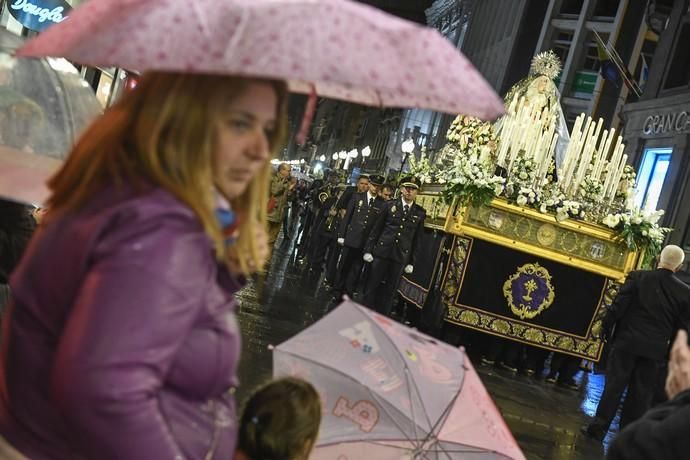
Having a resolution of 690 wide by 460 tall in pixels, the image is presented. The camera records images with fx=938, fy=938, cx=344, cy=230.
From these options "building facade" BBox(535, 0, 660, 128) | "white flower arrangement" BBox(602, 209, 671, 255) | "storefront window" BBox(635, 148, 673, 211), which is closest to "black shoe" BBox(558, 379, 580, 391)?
"white flower arrangement" BBox(602, 209, 671, 255)

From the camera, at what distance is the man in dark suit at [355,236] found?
52.3 feet

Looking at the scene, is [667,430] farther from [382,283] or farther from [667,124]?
[667,124]

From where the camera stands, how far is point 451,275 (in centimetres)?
1268

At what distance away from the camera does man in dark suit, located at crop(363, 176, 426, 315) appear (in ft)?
46.5

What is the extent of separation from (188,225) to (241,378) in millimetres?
5740

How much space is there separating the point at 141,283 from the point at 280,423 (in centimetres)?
127

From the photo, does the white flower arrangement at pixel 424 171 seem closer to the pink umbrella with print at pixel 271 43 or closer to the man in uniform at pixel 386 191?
the man in uniform at pixel 386 191

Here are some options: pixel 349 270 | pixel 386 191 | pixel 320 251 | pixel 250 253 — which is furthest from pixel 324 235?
pixel 250 253

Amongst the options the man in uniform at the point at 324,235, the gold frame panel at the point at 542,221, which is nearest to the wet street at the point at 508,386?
the gold frame panel at the point at 542,221

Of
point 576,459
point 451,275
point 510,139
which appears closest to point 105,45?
point 576,459

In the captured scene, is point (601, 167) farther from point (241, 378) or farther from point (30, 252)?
point (30, 252)

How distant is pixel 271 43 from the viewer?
1.61 meters

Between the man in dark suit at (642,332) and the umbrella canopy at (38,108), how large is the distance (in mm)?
6494

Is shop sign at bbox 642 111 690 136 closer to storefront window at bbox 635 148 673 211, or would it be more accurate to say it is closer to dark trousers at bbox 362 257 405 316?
storefront window at bbox 635 148 673 211
